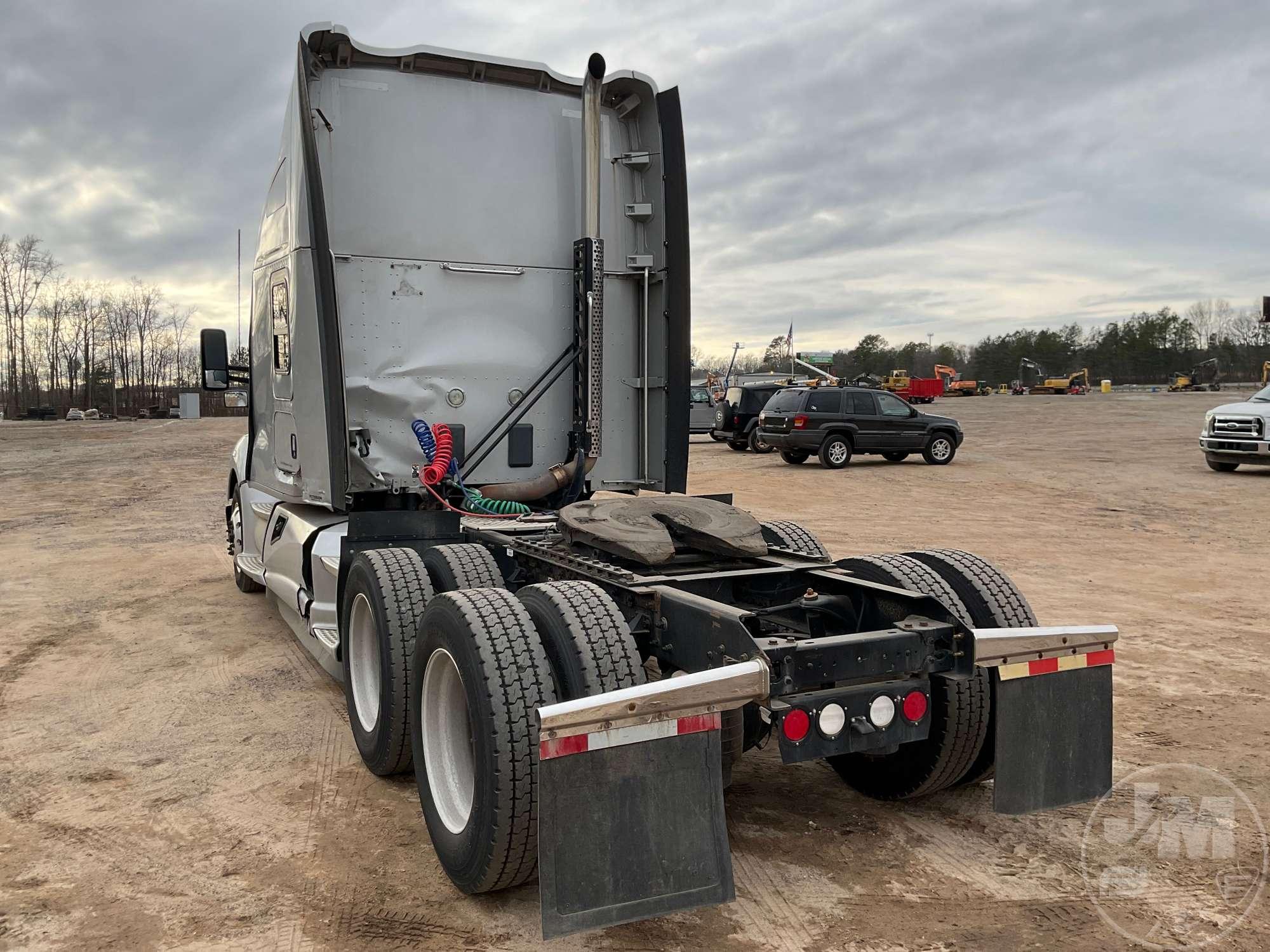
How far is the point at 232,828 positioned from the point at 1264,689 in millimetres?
5429

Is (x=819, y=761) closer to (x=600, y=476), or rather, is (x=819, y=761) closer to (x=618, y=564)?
(x=618, y=564)

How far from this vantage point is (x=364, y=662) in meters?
5.00

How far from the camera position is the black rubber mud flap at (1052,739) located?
347cm

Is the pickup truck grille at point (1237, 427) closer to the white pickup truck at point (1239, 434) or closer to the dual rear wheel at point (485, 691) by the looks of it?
the white pickup truck at point (1239, 434)

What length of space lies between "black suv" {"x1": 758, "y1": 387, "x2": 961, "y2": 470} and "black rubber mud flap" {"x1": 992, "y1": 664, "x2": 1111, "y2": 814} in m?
18.4

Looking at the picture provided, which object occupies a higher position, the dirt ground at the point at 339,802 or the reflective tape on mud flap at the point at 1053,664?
the reflective tape on mud flap at the point at 1053,664

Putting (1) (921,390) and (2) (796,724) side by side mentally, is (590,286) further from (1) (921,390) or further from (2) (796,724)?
(1) (921,390)

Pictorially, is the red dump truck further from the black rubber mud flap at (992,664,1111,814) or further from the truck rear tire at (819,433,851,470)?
the black rubber mud flap at (992,664,1111,814)

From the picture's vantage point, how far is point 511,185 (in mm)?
6223

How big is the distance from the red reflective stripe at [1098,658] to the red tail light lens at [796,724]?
113 centimetres

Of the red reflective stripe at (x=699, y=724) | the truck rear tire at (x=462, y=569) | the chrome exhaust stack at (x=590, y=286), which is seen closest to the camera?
the red reflective stripe at (x=699, y=724)

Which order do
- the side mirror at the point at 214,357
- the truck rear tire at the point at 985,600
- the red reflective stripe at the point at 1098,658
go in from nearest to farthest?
the red reflective stripe at the point at 1098,658 < the truck rear tire at the point at 985,600 < the side mirror at the point at 214,357

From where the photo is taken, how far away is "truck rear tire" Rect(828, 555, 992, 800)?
379 centimetres

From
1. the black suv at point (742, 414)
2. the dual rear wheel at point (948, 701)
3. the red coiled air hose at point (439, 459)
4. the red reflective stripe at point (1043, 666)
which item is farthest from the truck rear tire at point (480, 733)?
the black suv at point (742, 414)
